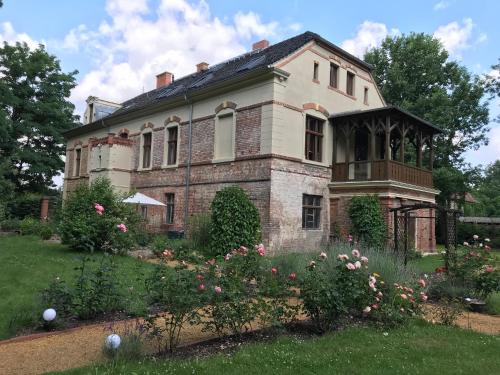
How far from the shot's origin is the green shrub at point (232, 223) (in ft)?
49.0

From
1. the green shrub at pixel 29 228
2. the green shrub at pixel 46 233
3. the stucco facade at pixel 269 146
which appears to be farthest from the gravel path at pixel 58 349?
the green shrub at pixel 29 228

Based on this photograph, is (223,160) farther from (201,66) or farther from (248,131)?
(201,66)

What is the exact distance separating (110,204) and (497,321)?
11483 millimetres

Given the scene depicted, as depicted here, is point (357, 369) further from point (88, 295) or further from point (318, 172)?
point (318, 172)

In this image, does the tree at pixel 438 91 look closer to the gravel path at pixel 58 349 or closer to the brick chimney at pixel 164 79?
the brick chimney at pixel 164 79

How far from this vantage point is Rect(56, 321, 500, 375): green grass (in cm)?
446

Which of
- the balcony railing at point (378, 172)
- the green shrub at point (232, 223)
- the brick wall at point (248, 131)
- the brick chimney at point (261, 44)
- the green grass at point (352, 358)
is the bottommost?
the green grass at point (352, 358)

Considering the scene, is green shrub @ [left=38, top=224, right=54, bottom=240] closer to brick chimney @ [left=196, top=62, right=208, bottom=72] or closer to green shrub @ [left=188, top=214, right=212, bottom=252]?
green shrub @ [left=188, top=214, right=212, bottom=252]

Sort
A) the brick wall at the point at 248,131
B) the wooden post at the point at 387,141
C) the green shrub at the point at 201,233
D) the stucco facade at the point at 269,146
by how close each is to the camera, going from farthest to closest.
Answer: the wooden post at the point at 387,141
the brick wall at the point at 248,131
the stucco facade at the point at 269,146
the green shrub at the point at 201,233

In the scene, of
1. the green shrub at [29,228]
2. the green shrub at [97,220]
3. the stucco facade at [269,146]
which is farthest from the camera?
the green shrub at [29,228]

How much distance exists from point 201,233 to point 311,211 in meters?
4.89

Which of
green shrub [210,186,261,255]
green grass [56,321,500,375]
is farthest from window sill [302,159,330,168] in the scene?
green grass [56,321,500,375]

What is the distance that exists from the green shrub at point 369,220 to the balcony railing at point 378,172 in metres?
1.07

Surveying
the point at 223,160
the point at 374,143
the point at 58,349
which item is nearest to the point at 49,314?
the point at 58,349
